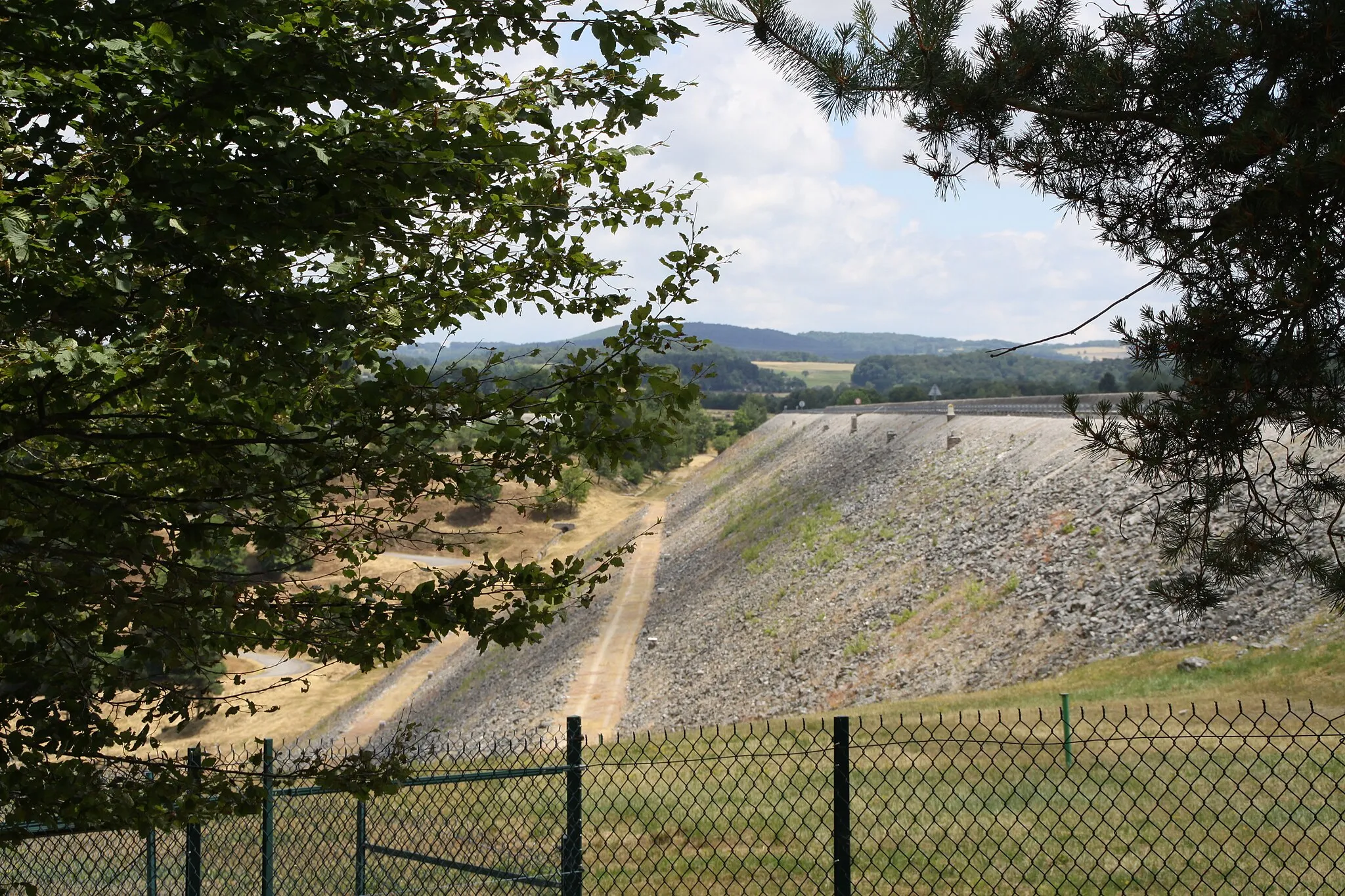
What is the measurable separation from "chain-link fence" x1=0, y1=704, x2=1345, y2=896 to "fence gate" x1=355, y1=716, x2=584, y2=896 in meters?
0.03

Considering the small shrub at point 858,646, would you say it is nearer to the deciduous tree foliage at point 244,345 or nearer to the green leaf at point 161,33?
the deciduous tree foliage at point 244,345

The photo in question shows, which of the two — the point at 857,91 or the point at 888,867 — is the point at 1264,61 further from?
the point at 888,867

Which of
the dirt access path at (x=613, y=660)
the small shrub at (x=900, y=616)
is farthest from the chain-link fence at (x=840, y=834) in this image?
the small shrub at (x=900, y=616)

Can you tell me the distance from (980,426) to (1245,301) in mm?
34692

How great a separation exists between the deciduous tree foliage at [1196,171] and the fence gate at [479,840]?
3.82 metres

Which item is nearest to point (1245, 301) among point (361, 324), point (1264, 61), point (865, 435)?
point (1264, 61)

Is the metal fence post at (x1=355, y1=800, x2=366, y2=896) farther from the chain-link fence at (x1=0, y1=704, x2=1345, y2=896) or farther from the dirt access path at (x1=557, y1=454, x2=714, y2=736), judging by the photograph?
the dirt access path at (x1=557, y1=454, x2=714, y2=736)

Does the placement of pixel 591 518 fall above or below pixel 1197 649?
below

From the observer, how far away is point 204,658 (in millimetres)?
4426

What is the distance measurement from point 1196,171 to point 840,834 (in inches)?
179

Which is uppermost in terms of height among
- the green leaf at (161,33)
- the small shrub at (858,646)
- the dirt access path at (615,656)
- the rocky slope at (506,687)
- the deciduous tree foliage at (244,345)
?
the green leaf at (161,33)

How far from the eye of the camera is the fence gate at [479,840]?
5641 mm

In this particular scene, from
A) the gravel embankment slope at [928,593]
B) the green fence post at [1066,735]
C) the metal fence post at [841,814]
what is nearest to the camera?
the metal fence post at [841,814]

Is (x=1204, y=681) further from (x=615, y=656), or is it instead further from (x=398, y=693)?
(x=398, y=693)
